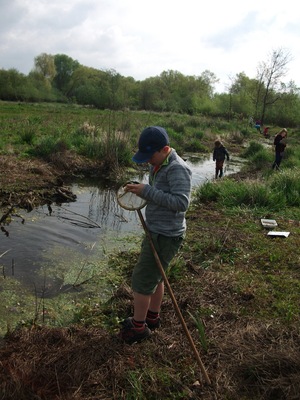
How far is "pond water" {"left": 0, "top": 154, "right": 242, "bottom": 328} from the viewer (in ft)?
15.2

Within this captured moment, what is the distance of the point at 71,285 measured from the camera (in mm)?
4574

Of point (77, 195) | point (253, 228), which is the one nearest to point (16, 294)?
point (253, 228)

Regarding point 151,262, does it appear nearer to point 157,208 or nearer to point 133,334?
point 157,208

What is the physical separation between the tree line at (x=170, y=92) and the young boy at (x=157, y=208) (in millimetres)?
20560

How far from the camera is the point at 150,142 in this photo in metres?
2.74

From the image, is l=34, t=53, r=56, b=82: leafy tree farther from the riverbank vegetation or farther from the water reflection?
the riverbank vegetation

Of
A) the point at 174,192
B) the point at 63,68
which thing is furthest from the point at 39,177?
the point at 63,68

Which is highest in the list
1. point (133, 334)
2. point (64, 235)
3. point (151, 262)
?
point (151, 262)

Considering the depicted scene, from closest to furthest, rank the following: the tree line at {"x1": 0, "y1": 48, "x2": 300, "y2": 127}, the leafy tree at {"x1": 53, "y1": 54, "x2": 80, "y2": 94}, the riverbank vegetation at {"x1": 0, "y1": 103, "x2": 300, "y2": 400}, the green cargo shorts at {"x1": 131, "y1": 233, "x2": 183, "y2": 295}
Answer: the riverbank vegetation at {"x1": 0, "y1": 103, "x2": 300, "y2": 400}, the green cargo shorts at {"x1": 131, "y1": 233, "x2": 183, "y2": 295}, the tree line at {"x1": 0, "y1": 48, "x2": 300, "y2": 127}, the leafy tree at {"x1": 53, "y1": 54, "x2": 80, "y2": 94}

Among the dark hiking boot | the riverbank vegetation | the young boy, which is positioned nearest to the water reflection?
the riverbank vegetation

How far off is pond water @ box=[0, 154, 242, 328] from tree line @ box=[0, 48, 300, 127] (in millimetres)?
16202

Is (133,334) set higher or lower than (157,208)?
lower

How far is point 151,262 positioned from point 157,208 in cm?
45

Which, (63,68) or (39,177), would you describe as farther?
(63,68)
